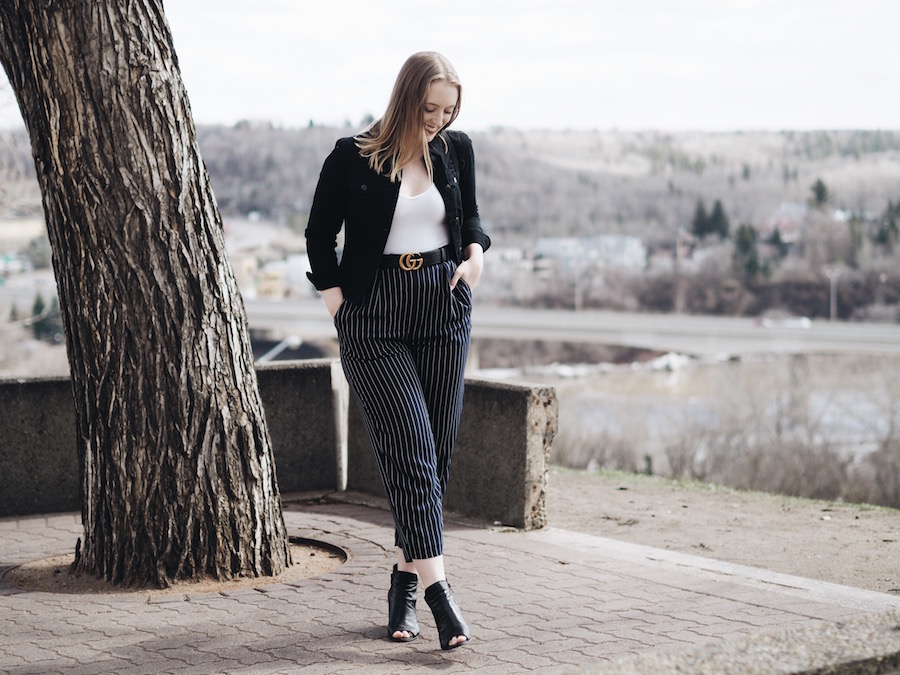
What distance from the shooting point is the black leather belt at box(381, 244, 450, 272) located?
388 centimetres

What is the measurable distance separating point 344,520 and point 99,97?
270cm

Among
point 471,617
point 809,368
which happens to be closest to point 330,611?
point 471,617

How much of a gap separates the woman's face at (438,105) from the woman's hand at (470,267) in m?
0.43

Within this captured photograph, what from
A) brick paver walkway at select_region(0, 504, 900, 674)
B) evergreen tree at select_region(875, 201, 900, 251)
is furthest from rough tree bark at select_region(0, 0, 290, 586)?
evergreen tree at select_region(875, 201, 900, 251)

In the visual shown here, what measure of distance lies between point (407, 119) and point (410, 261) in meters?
0.47

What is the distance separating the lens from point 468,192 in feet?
13.7

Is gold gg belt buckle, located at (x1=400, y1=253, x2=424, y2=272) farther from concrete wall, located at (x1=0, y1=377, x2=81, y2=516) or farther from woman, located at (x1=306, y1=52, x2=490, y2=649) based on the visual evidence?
concrete wall, located at (x1=0, y1=377, x2=81, y2=516)

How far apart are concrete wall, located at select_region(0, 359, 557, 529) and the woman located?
7.44ft

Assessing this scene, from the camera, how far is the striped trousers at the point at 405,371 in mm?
3844

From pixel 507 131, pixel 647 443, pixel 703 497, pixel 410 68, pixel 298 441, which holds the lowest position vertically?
pixel 647 443

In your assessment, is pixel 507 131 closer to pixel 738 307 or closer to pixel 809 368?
pixel 738 307

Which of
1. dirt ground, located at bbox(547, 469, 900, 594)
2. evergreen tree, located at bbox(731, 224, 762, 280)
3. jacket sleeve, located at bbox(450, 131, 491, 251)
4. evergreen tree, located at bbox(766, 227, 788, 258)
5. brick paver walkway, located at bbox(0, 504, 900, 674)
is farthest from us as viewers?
evergreen tree, located at bbox(766, 227, 788, 258)

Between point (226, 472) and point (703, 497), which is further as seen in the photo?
point (703, 497)

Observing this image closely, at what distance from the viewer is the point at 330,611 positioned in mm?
4367
